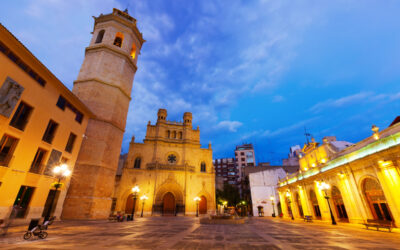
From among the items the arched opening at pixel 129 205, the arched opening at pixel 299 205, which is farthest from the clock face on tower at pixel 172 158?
the arched opening at pixel 299 205

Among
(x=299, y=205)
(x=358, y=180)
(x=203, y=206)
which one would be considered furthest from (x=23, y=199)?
(x=299, y=205)

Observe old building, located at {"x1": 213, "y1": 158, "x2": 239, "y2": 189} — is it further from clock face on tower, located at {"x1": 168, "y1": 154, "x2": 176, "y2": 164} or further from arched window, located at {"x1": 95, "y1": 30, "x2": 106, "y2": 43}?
arched window, located at {"x1": 95, "y1": 30, "x2": 106, "y2": 43}

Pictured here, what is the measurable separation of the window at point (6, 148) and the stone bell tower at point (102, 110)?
7020 mm

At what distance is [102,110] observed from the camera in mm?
20109

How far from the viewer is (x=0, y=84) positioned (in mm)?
10328

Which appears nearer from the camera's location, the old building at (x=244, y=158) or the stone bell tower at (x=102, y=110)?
the stone bell tower at (x=102, y=110)

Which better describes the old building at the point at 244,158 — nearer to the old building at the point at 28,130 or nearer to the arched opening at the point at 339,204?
the arched opening at the point at 339,204

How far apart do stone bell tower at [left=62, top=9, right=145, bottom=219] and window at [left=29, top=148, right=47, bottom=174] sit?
4.66 meters

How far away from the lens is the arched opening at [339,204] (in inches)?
642

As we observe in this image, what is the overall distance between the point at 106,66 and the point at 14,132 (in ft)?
44.1

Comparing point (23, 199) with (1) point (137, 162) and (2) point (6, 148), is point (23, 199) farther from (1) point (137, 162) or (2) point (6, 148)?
(1) point (137, 162)

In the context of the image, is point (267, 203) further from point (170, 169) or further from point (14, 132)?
point (14, 132)

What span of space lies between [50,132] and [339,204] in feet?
85.7

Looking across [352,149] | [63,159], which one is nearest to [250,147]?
[352,149]
